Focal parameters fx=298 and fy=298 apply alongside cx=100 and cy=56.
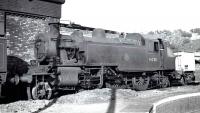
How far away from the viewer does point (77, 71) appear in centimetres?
1455

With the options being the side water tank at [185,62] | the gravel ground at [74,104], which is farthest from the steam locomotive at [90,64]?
the side water tank at [185,62]

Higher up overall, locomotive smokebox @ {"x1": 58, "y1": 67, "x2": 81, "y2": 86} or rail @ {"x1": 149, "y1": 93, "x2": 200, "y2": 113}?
locomotive smokebox @ {"x1": 58, "y1": 67, "x2": 81, "y2": 86}

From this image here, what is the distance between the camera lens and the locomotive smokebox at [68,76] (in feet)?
45.8

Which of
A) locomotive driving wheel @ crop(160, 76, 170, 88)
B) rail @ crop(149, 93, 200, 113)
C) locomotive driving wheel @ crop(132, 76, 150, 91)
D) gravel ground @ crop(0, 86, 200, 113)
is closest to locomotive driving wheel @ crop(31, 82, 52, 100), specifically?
gravel ground @ crop(0, 86, 200, 113)

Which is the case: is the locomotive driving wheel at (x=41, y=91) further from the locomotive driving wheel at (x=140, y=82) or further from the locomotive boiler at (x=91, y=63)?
the locomotive driving wheel at (x=140, y=82)

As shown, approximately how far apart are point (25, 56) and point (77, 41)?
4.41m

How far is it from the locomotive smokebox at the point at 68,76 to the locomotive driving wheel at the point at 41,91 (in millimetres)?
604

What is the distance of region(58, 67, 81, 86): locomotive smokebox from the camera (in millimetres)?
13945

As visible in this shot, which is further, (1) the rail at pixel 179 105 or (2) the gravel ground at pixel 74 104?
(2) the gravel ground at pixel 74 104

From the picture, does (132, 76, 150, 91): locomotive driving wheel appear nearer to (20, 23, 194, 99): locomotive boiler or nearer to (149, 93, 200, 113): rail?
(20, 23, 194, 99): locomotive boiler

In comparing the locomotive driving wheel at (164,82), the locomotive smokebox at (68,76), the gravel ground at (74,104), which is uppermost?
the locomotive smokebox at (68,76)

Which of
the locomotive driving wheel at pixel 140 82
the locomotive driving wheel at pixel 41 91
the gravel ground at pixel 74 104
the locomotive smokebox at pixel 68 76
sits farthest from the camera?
the locomotive driving wheel at pixel 140 82

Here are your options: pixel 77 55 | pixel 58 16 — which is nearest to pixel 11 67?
pixel 77 55

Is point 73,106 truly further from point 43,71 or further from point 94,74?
point 94,74
